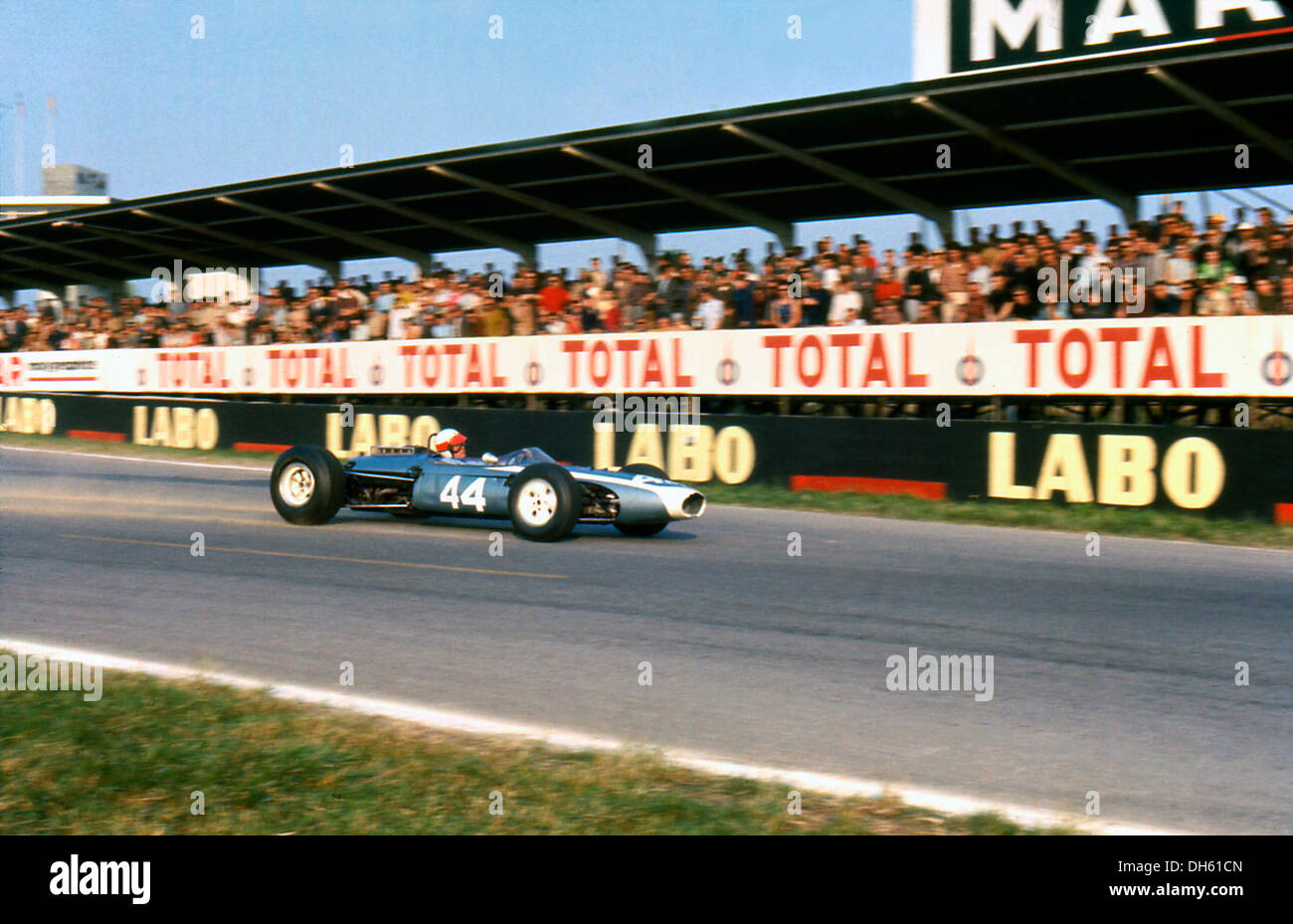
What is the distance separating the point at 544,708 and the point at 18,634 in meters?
3.35

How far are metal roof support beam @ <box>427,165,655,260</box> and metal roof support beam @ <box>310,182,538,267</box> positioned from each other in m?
1.29

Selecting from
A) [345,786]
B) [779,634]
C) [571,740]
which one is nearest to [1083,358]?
[779,634]

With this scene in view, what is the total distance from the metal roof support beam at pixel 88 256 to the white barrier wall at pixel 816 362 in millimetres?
6322

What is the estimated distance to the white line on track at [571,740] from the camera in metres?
4.12

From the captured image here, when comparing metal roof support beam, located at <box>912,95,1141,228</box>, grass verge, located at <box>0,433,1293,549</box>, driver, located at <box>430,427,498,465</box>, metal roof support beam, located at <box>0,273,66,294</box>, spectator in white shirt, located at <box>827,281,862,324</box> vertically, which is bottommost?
grass verge, located at <box>0,433,1293,549</box>

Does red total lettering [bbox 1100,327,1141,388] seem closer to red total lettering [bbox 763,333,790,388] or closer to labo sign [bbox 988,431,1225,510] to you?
labo sign [bbox 988,431,1225,510]

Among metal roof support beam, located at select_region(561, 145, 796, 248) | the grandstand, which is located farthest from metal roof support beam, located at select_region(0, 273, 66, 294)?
metal roof support beam, located at select_region(561, 145, 796, 248)

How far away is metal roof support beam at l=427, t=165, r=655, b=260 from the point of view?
63.5ft

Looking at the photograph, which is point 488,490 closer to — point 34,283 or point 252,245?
point 252,245

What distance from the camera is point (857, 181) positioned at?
16.2 metres

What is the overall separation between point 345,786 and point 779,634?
3353 millimetres
